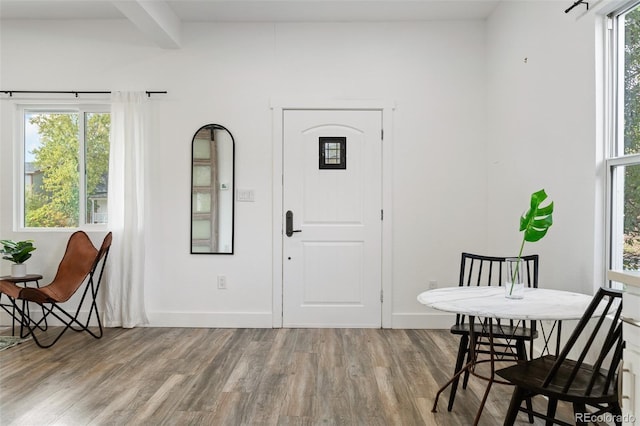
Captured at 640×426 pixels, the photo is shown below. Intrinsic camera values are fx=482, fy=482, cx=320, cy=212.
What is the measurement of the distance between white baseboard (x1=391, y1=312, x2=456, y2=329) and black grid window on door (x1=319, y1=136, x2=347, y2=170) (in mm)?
1454

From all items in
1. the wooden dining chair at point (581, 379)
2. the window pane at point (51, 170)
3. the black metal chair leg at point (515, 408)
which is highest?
the window pane at point (51, 170)

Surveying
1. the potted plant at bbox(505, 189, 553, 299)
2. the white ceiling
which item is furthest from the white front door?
the potted plant at bbox(505, 189, 553, 299)

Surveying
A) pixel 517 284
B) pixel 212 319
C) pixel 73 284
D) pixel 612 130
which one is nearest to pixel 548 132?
pixel 612 130

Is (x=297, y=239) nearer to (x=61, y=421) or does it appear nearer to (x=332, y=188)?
(x=332, y=188)

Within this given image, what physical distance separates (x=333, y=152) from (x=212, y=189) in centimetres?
115

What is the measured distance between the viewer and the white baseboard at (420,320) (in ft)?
14.2

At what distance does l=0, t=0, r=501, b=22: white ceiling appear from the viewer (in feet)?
13.1

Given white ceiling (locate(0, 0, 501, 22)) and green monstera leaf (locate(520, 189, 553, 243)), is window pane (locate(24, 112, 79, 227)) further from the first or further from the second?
green monstera leaf (locate(520, 189, 553, 243))

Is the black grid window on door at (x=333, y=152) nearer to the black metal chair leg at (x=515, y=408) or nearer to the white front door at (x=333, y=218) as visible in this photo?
the white front door at (x=333, y=218)

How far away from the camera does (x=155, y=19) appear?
3748mm

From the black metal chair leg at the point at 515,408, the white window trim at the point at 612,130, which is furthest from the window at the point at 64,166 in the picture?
the white window trim at the point at 612,130

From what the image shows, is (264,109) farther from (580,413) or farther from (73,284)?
(580,413)

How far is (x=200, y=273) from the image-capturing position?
14.4 ft

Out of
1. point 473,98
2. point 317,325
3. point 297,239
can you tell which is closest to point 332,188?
point 297,239
